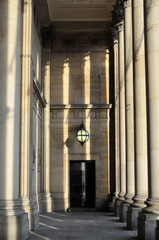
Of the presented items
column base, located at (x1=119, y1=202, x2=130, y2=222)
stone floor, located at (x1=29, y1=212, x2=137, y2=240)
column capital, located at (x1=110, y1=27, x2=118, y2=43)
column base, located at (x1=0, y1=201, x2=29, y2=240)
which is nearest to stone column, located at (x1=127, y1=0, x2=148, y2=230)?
stone floor, located at (x1=29, y1=212, x2=137, y2=240)

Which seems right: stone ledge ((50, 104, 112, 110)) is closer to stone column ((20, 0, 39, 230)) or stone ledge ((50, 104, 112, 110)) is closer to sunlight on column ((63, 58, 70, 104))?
sunlight on column ((63, 58, 70, 104))

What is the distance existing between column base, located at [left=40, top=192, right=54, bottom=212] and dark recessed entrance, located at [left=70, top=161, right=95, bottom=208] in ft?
7.68

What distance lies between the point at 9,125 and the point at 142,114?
636 centimetres

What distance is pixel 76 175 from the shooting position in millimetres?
32812

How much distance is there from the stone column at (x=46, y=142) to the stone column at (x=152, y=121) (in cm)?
1597

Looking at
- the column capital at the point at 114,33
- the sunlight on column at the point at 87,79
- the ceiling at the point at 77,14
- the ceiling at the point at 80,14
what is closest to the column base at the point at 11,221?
the ceiling at the point at 77,14

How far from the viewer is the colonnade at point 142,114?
1442 centimetres

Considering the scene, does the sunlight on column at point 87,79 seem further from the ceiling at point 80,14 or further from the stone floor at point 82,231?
the stone floor at point 82,231

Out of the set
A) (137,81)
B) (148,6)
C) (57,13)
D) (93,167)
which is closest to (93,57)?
(57,13)

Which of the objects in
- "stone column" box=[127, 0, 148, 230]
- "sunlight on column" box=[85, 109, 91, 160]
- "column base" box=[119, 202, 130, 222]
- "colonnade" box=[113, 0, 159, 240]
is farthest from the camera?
"sunlight on column" box=[85, 109, 91, 160]

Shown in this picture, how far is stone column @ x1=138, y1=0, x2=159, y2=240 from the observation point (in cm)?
1429

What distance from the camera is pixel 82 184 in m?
32.6

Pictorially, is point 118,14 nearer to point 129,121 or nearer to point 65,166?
point 129,121

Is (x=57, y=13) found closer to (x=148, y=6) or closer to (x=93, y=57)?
(x=93, y=57)
